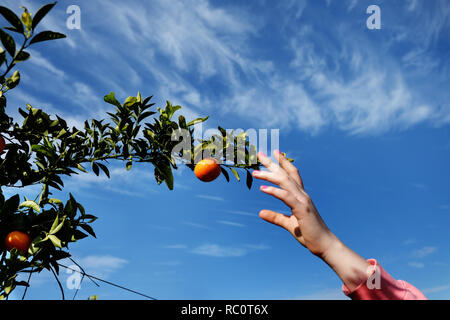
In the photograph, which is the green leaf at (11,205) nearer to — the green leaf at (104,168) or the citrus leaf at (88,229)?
the citrus leaf at (88,229)

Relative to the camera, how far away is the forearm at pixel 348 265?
1.07m

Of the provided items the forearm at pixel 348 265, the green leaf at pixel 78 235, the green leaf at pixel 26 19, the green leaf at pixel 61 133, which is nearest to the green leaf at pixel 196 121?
the green leaf at pixel 61 133

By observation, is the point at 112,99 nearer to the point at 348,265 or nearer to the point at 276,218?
the point at 276,218

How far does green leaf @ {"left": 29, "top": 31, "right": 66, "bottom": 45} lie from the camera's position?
62.1 inches

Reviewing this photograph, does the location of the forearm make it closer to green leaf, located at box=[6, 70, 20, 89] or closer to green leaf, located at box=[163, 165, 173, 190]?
green leaf, located at box=[163, 165, 173, 190]

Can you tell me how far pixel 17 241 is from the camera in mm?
1955

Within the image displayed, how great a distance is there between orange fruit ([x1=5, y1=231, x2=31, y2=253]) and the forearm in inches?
67.9

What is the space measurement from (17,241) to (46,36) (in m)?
1.15

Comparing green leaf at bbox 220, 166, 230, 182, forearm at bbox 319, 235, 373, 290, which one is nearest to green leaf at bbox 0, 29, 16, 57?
green leaf at bbox 220, 166, 230, 182

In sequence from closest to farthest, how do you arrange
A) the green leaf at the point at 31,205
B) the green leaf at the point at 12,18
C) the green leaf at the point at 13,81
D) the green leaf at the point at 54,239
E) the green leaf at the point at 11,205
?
1. the green leaf at the point at 12,18
2. the green leaf at the point at 54,239
3. the green leaf at the point at 11,205
4. the green leaf at the point at 31,205
5. the green leaf at the point at 13,81

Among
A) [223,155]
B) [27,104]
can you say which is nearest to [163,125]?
[223,155]

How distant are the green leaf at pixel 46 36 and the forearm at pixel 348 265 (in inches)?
58.8
